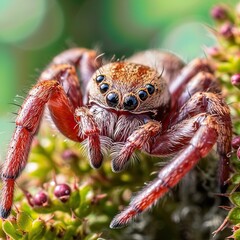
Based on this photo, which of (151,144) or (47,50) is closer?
(151,144)

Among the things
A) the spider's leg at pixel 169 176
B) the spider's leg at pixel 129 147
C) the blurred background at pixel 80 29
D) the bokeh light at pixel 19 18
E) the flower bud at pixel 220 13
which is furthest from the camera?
the bokeh light at pixel 19 18

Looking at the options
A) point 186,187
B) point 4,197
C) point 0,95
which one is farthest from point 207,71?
point 0,95

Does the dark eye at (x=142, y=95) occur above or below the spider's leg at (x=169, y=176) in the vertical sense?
above

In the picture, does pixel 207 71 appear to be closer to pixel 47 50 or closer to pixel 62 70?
pixel 62 70

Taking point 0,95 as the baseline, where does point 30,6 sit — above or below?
above

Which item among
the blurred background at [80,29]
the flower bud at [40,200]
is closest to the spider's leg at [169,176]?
the flower bud at [40,200]

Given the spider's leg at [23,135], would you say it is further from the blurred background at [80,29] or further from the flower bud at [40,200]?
the blurred background at [80,29]

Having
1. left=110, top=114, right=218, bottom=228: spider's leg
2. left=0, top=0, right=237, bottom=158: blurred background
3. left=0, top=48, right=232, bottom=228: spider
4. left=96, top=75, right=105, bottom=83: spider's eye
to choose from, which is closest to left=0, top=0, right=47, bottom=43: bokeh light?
left=0, top=0, right=237, bottom=158: blurred background
